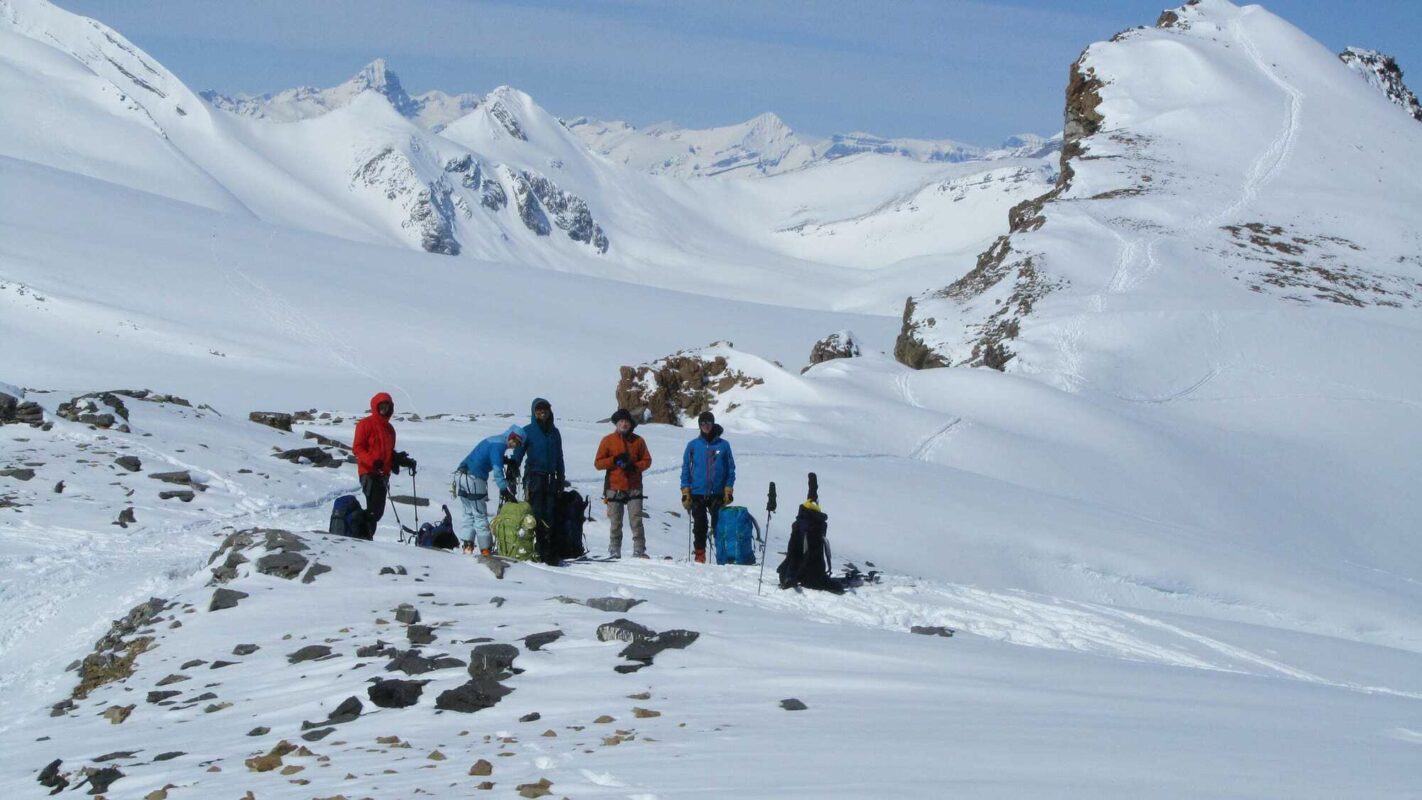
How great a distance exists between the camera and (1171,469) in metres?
26.8

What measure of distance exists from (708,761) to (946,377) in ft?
89.8

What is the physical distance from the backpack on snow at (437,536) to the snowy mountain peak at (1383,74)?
72648 mm

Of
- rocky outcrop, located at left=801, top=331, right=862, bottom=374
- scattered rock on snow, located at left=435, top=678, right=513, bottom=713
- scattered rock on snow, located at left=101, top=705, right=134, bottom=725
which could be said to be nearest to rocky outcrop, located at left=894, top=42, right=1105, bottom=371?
rocky outcrop, located at left=801, top=331, right=862, bottom=374

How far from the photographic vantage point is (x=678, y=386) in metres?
32.7

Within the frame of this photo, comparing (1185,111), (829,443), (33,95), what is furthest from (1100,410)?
(33,95)

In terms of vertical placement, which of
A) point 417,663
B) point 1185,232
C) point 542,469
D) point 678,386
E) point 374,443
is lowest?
point 417,663

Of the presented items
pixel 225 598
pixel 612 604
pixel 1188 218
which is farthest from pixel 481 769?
pixel 1188 218

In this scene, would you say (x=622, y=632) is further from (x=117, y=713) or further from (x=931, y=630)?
(x=117, y=713)

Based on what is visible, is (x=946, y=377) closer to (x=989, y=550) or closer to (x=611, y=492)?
(x=989, y=550)

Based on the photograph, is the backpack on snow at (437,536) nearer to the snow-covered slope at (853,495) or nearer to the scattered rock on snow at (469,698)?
the snow-covered slope at (853,495)

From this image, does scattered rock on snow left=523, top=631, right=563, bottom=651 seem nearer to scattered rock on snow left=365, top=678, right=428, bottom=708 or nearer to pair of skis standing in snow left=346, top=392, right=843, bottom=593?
scattered rock on snow left=365, top=678, right=428, bottom=708

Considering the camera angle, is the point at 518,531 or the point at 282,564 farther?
the point at 518,531

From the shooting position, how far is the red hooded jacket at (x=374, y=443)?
41.5ft

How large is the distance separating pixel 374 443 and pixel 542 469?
5.84 ft
